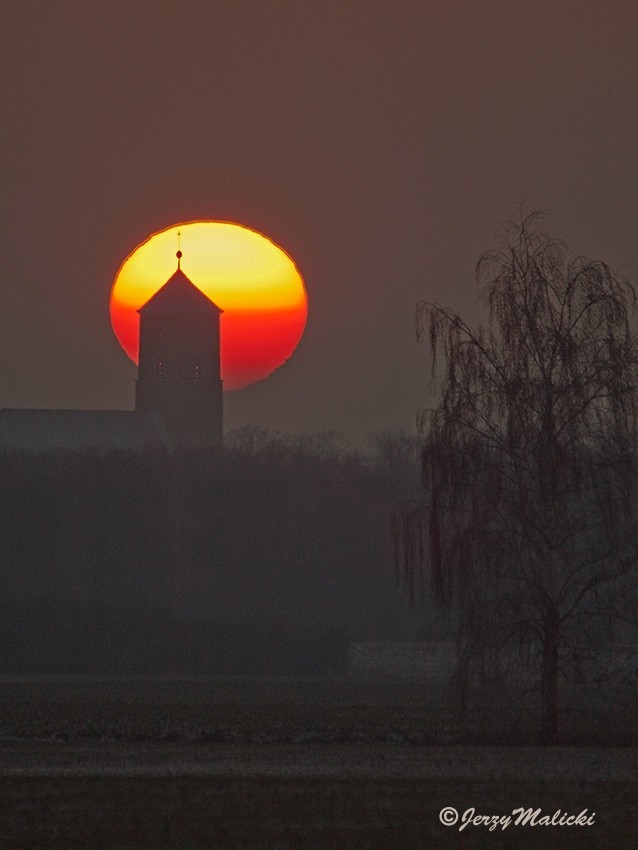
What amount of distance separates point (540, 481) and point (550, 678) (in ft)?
12.0

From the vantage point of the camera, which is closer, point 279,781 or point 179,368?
point 279,781

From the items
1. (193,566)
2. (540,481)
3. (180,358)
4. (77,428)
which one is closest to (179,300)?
(180,358)

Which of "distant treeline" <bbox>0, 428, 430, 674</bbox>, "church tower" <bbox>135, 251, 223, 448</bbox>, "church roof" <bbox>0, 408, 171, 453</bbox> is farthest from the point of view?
"church tower" <bbox>135, 251, 223, 448</bbox>

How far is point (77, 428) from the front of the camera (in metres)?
152

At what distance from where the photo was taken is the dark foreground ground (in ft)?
72.4

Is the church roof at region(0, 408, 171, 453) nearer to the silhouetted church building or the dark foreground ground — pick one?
the silhouetted church building

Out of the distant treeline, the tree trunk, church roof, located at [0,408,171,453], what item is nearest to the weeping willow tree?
the tree trunk

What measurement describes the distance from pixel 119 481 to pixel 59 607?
76.7 feet

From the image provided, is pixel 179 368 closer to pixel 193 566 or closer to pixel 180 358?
pixel 180 358

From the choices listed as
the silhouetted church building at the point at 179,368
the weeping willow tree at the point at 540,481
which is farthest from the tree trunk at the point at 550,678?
the silhouetted church building at the point at 179,368

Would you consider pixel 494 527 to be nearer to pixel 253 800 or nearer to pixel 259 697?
pixel 253 800

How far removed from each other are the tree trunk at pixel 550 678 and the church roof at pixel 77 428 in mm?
112242

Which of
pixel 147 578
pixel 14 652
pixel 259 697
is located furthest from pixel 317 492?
pixel 259 697

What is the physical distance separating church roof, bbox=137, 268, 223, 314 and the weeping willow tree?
125394 mm
